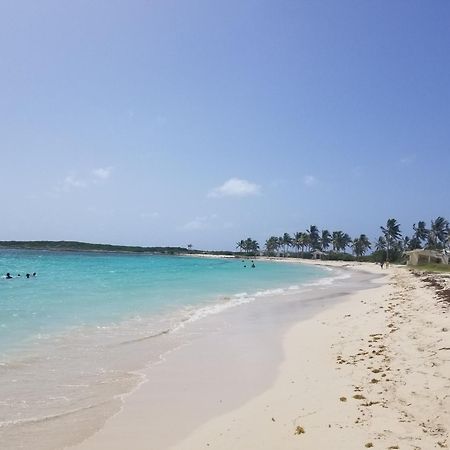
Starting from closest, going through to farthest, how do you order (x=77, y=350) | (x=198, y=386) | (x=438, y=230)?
(x=198, y=386), (x=77, y=350), (x=438, y=230)

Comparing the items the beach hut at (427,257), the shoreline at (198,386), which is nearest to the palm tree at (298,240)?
the beach hut at (427,257)

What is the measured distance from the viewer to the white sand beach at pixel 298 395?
682 centimetres

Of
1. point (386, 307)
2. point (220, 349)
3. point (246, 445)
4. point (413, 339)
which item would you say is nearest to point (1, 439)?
point (246, 445)

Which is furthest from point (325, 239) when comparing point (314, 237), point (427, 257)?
point (427, 257)

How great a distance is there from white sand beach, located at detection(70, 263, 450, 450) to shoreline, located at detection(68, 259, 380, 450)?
0.03 m

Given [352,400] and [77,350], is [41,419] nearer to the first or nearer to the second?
[77,350]

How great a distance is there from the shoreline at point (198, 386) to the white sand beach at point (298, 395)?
0.03 meters

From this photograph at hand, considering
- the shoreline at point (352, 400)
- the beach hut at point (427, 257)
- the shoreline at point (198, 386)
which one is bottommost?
the shoreline at point (198, 386)

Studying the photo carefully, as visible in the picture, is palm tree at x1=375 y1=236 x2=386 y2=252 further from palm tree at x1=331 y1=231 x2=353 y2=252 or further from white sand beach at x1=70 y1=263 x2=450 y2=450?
white sand beach at x1=70 y1=263 x2=450 y2=450

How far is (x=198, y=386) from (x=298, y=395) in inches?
96.5

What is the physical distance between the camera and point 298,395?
896cm

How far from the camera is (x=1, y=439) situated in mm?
7016

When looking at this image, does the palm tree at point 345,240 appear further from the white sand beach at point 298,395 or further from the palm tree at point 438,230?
the white sand beach at point 298,395

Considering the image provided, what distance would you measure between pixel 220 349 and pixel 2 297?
20.0 metres
